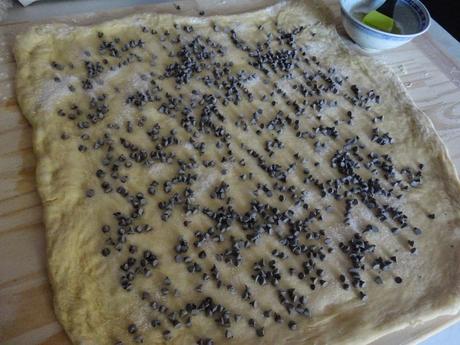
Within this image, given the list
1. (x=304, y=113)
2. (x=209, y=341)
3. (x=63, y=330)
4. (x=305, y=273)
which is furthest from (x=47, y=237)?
(x=304, y=113)

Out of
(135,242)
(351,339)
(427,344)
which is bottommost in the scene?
(427,344)

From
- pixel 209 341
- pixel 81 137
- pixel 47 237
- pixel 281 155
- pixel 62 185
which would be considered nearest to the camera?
pixel 209 341

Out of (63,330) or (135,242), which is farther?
(135,242)

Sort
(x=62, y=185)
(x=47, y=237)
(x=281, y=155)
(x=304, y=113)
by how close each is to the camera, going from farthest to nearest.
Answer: (x=304, y=113), (x=281, y=155), (x=62, y=185), (x=47, y=237)

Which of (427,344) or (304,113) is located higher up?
(304,113)

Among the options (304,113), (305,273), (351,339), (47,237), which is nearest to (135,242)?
(47,237)

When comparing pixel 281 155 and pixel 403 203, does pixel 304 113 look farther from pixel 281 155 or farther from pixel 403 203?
pixel 403 203
